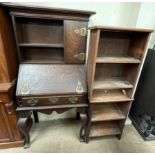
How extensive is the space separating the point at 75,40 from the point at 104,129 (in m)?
1.27

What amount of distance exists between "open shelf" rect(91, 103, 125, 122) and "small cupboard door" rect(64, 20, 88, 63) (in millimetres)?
723

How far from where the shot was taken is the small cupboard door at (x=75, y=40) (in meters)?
1.34

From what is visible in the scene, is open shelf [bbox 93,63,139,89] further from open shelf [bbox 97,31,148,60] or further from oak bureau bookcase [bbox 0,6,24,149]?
oak bureau bookcase [bbox 0,6,24,149]

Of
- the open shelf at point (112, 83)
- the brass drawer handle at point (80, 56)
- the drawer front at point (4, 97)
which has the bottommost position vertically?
the drawer front at point (4, 97)

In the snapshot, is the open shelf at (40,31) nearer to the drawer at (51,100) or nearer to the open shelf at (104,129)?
the drawer at (51,100)

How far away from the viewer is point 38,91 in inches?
51.8

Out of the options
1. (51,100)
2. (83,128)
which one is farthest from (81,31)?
(83,128)

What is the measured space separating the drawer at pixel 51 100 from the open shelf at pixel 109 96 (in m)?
0.17

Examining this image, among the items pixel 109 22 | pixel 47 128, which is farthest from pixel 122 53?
pixel 47 128

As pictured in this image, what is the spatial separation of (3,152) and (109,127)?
1.43 m

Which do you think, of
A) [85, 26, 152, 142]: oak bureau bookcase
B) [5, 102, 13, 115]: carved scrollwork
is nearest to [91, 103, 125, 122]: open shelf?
[85, 26, 152, 142]: oak bureau bookcase

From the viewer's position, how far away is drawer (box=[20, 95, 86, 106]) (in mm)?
1312

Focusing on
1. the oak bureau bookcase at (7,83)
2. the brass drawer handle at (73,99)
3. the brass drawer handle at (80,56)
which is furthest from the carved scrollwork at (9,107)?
the brass drawer handle at (80,56)

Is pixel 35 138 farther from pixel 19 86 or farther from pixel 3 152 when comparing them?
pixel 19 86
